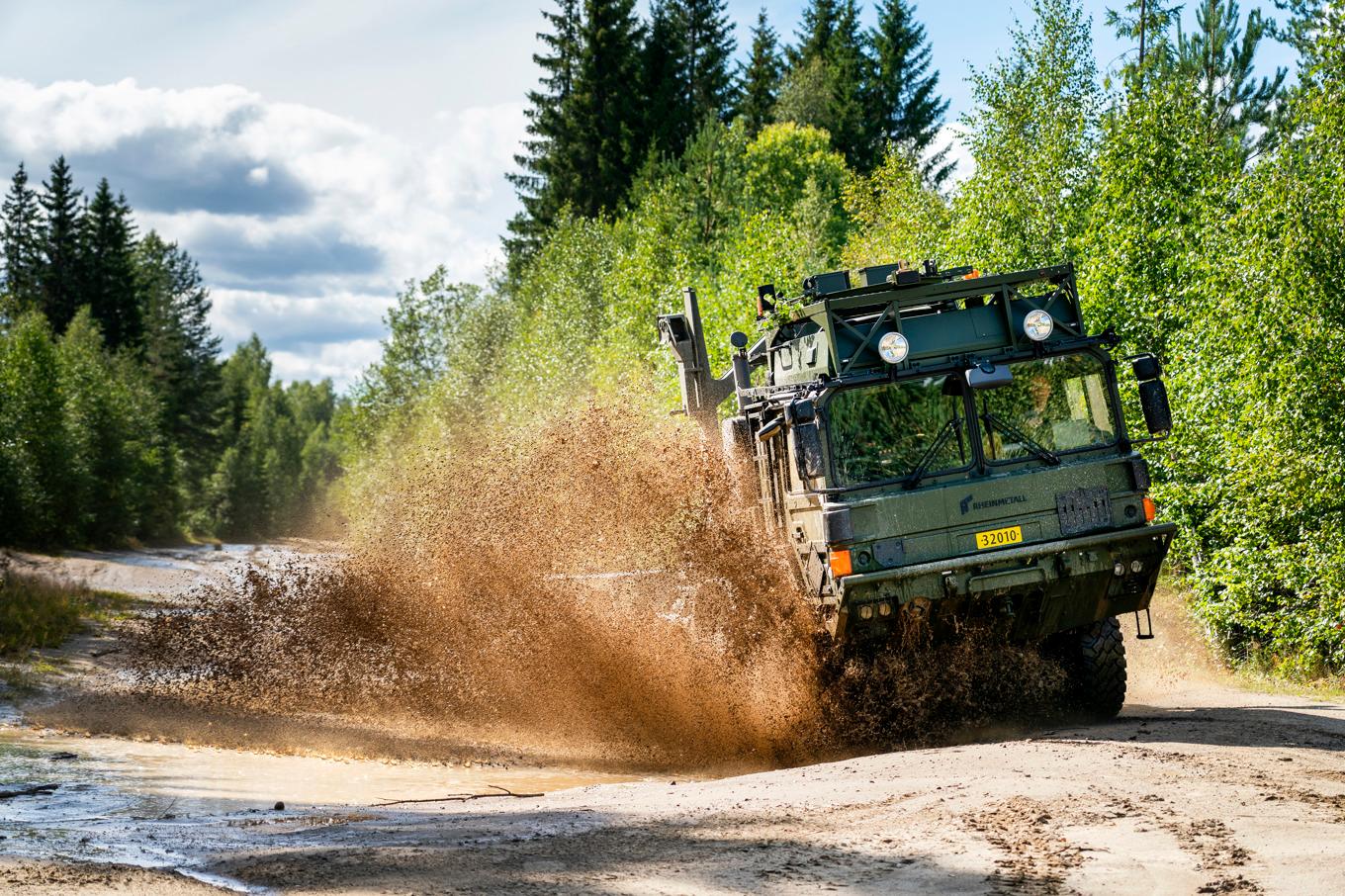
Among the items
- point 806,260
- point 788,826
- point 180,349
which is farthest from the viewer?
point 180,349

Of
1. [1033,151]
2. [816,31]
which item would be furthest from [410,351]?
[1033,151]

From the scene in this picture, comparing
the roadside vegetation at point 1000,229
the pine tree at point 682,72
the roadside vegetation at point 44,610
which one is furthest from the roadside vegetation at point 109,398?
the pine tree at point 682,72

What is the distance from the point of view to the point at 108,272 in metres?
64.7

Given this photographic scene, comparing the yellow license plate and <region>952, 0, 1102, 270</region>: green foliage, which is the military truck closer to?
the yellow license plate

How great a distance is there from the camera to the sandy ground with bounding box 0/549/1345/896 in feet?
18.3

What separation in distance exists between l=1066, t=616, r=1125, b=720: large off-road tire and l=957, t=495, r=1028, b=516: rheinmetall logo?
50.8 inches

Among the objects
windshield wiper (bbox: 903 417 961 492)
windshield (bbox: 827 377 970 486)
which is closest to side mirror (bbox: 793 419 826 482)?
windshield (bbox: 827 377 970 486)

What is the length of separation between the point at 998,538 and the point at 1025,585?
40 cm

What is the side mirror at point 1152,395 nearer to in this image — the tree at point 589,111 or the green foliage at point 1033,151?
the green foliage at point 1033,151

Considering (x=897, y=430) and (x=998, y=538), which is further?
(x=897, y=430)

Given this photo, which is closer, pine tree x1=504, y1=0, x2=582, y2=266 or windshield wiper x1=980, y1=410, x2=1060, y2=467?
windshield wiper x1=980, y1=410, x2=1060, y2=467

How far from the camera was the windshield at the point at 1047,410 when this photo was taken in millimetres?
9781

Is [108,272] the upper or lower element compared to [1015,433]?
upper

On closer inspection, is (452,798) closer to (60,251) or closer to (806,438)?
(806,438)
